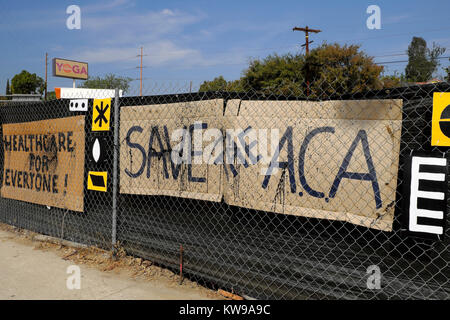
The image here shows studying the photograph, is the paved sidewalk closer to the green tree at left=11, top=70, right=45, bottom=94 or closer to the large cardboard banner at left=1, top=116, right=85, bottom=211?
the large cardboard banner at left=1, top=116, right=85, bottom=211

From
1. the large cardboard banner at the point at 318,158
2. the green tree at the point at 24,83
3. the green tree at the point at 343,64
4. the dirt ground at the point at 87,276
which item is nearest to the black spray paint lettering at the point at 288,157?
the large cardboard banner at the point at 318,158

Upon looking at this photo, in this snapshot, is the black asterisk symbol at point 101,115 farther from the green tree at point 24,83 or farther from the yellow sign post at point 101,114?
the green tree at point 24,83

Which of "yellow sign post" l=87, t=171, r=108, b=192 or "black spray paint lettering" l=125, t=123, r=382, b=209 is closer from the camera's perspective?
"black spray paint lettering" l=125, t=123, r=382, b=209

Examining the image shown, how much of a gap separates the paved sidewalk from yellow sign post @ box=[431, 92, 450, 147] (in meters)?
2.44

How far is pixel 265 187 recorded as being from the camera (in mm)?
3061

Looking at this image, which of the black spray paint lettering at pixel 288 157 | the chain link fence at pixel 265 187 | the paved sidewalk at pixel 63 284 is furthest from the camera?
the paved sidewalk at pixel 63 284

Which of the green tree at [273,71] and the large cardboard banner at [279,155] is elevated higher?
the green tree at [273,71]

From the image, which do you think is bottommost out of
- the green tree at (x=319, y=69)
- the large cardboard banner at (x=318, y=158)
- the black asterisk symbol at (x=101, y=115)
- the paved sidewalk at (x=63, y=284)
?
the paved sidewalk at (x=63, y=284)

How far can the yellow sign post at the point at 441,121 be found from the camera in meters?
2.29

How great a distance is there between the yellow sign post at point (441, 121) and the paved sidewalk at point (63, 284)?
2.44m

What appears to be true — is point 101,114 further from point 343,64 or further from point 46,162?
point 343,64

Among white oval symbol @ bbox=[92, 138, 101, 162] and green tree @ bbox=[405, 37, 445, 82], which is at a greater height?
green tree @ bbox=[405, 37, 445, 82]

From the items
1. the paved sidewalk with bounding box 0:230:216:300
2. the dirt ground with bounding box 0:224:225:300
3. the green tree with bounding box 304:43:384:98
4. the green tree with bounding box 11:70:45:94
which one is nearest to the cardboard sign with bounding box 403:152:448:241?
the dirt ground with bounding box 0:224:225:300

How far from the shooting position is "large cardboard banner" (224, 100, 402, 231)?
8.28ft
